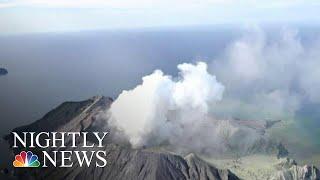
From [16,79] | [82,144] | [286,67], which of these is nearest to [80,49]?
[16,79]

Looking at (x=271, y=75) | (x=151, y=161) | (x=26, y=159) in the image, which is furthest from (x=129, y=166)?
(x=271, y=75)

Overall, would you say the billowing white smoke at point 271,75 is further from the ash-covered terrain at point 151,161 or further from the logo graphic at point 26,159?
the logo graphic at point 26,159

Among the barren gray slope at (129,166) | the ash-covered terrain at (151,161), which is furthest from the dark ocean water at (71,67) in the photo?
the barren gray slope at (129,166)

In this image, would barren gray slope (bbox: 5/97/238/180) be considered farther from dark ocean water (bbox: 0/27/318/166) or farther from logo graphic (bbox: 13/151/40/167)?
logo graphic (bbox: 13/151/40/167)

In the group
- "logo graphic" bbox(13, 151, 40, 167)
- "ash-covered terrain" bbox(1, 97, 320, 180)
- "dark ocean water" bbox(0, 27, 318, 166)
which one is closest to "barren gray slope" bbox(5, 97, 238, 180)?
"ash-covered terrain" bbox(1, 97, 320, 180)

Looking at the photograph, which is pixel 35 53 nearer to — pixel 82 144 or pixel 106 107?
pixel 106 107

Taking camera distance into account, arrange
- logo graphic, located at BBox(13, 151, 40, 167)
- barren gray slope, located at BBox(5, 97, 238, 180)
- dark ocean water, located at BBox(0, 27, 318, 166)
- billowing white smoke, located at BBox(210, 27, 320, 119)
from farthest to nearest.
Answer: billowing white smoke, located at BBox(210, 27, 320, 119) < dark ocean water, located at BBox(0, 27, 318, 166) < barren gray slope, located at BBox(5, 97, 238, 180) < logo graphic, located at BBox(13, 151, 40, 167)
